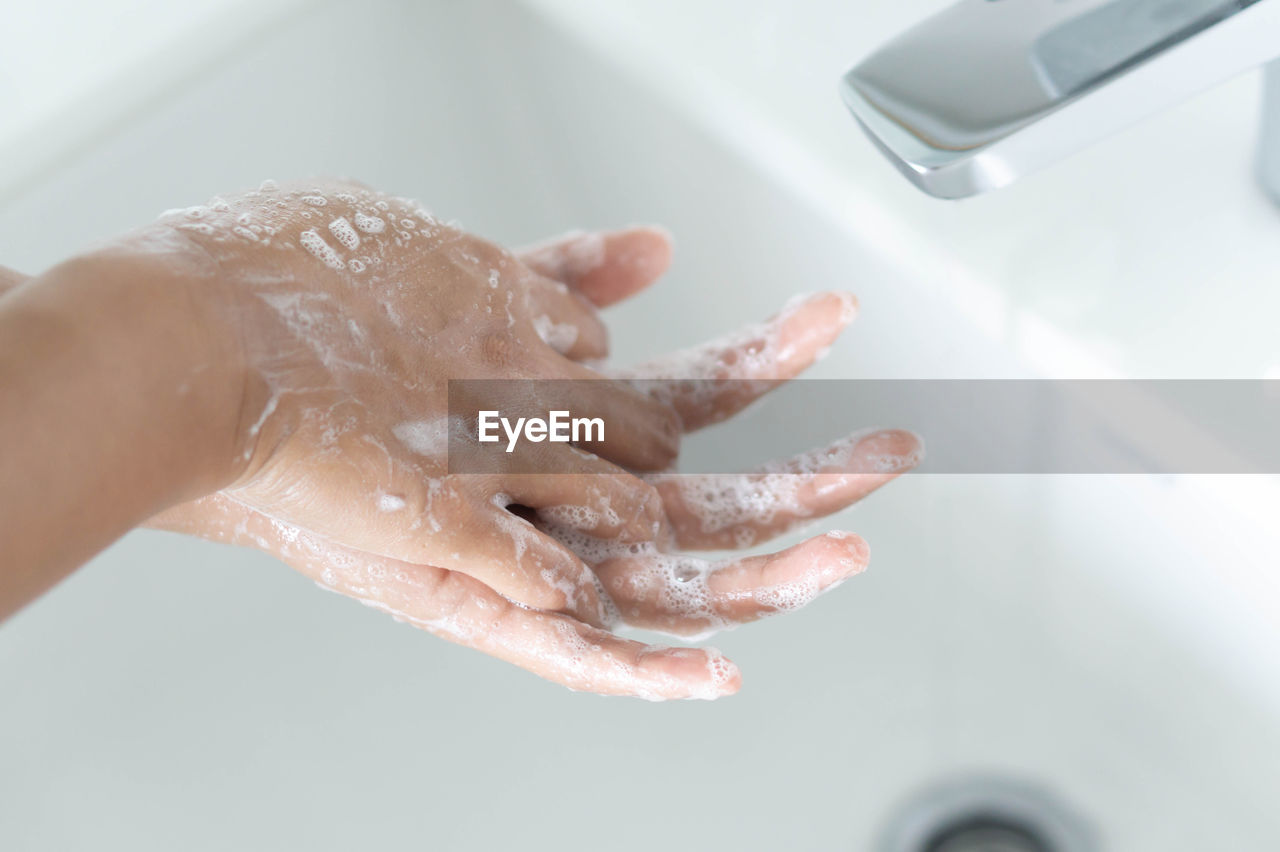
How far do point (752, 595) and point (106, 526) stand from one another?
281mm

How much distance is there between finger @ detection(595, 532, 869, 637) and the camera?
0.48 meters

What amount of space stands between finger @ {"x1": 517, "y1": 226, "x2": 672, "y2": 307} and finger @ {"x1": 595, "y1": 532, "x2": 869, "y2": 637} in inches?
7.7

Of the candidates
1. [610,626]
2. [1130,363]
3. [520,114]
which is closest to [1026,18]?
[1130,363]

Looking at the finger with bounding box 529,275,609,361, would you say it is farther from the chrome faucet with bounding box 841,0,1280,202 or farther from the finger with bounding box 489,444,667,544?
the chrome faucet with bounding box 841,0,1280,202

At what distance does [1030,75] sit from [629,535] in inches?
11.7

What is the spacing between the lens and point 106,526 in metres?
0.38

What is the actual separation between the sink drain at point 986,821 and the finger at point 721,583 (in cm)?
19

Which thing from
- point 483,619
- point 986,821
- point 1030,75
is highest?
point 1030,75

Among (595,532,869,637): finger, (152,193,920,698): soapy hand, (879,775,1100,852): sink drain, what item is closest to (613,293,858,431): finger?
(152,193,920,698): soapy hand

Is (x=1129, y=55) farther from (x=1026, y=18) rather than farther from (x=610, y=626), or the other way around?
(x=610, y=626)

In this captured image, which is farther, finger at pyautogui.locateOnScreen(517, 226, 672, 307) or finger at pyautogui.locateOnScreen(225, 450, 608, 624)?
finger at pyautogui.locateOnScreen(517, 226, 672, 307)

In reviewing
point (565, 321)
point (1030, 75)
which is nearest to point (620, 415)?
point (565, 321)

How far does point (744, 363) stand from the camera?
0.63m

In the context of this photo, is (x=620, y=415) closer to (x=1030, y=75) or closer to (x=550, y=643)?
(x=550, y=643)
